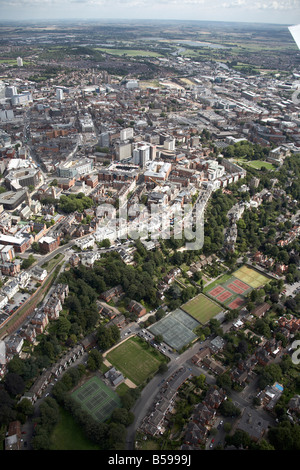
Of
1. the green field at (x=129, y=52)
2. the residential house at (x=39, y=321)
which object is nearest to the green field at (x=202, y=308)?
the residential house at (x=39, y=321)

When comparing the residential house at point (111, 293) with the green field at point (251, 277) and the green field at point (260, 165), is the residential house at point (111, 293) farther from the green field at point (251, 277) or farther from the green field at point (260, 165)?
the green field at point (260, 165)

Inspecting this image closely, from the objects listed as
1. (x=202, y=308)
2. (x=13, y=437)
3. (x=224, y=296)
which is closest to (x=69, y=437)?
(x=13, y=437)

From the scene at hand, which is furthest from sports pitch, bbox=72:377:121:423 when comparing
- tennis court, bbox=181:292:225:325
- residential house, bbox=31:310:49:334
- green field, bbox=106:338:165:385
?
tennis court, bbox=181:292:225:325

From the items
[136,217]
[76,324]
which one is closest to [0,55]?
[136,217]

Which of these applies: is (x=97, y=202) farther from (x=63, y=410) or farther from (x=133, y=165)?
(x=63, y=410)

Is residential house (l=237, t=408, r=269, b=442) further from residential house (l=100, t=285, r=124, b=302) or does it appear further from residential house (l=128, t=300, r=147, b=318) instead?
residential house (l=100, t=285, r=124, b=302)
